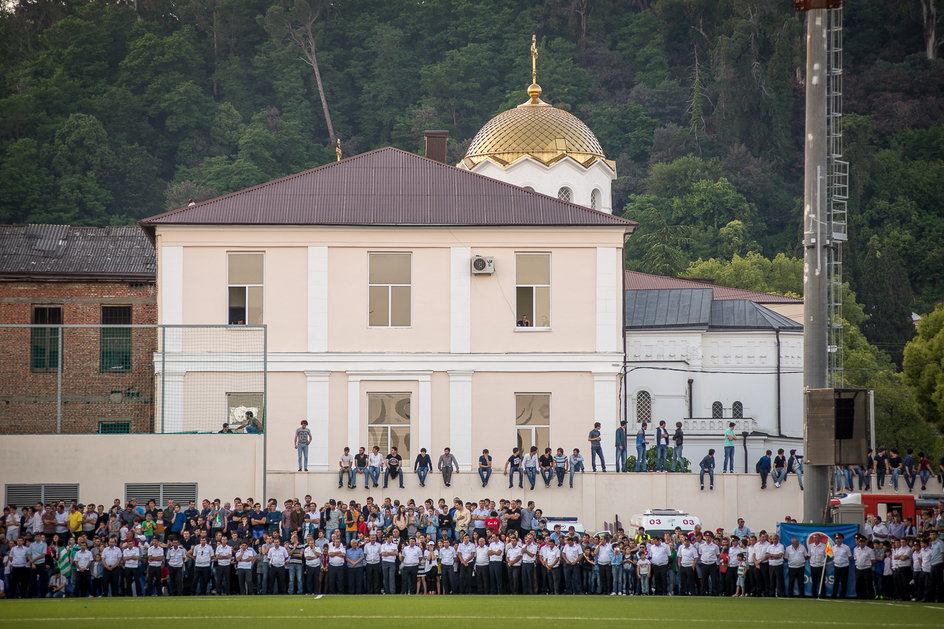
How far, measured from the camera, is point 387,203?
44.6 meters

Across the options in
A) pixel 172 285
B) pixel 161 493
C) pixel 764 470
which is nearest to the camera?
pixel 161 493

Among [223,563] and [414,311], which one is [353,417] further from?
[223,563]

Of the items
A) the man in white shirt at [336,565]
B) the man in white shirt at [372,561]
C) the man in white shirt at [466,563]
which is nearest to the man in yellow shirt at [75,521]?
the man in white shirt at [336,565]

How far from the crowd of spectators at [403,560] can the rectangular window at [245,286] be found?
408 inches

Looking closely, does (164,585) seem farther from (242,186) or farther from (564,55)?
(564,55)

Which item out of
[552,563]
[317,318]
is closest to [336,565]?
[552,563]

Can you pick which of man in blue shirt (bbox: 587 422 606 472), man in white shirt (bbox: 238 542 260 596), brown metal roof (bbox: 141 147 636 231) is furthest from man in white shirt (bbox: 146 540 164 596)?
brown metal roof (bbox: 141 147 636 231)

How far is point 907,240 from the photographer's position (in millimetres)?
101625

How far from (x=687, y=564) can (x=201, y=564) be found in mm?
9847

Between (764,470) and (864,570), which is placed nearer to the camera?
(864,570)

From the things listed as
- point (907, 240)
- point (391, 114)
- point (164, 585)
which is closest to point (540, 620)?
point (164, 585)

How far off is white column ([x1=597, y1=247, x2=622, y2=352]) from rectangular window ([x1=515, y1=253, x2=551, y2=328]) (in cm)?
140

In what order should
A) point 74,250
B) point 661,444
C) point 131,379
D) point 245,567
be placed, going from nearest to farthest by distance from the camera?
point 245,567
point 131,379
point 661,444
point 74,250

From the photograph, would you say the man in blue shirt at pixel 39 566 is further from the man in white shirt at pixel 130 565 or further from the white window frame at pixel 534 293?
the white window frame at pixel 534 293
